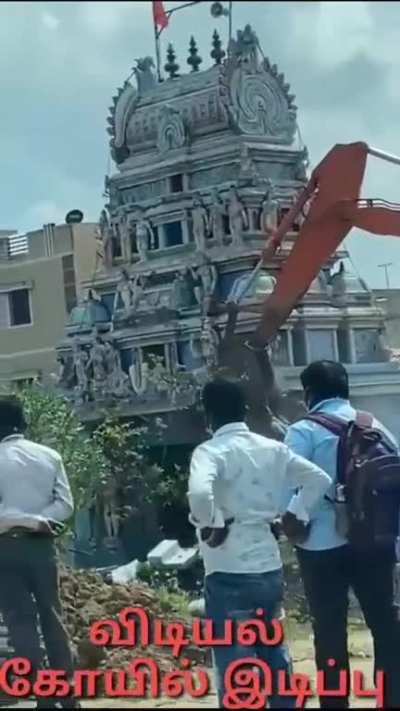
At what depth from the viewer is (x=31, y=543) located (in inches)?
256

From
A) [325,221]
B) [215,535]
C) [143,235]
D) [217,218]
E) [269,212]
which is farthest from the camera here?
[143,235]

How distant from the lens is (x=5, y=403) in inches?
264

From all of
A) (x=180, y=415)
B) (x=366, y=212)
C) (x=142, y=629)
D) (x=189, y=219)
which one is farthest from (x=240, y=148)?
(x=142, y=629)

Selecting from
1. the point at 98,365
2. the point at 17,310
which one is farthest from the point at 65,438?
the point at 17,310

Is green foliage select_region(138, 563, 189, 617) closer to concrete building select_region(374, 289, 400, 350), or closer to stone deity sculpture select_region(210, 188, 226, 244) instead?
stone deity sculpture select_region(210, 188, 226, 244)

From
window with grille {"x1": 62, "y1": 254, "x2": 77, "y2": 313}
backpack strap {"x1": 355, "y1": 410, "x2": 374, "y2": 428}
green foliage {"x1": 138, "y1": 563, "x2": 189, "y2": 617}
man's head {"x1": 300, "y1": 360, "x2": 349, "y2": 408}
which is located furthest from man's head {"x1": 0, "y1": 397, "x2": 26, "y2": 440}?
window with grille {"x1": 62, "y1": 254, "x2": 77, "y2": 313}

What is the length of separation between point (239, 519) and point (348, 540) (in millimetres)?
678

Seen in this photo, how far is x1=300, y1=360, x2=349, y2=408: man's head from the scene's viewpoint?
6.50 metres

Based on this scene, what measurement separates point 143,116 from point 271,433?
17.0 metres

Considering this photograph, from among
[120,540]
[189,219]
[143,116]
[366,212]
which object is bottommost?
[120,540]

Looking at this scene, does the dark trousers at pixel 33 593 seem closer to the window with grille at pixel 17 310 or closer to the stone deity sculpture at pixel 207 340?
the stone deity sculpture at pixel 207 340

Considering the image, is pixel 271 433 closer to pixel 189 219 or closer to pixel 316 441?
pixel 316 441

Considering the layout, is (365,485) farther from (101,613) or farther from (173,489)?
(173,489)

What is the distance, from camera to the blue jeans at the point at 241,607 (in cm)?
572
